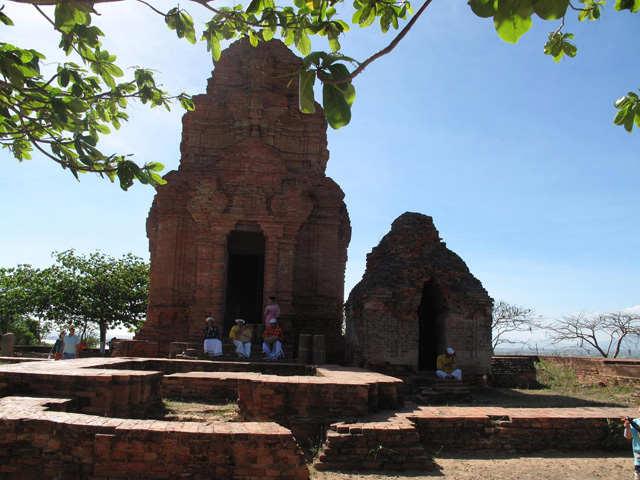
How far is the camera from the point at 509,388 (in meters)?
13.6

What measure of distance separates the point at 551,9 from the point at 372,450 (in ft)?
16.0

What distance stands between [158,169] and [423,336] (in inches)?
442

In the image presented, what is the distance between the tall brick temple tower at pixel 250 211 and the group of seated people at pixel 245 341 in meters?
1.28

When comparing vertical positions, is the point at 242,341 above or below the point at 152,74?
below

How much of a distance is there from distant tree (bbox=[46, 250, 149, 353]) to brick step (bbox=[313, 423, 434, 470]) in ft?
78.1

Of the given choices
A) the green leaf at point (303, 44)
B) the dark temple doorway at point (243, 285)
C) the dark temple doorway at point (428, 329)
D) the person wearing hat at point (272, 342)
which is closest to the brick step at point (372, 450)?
the green leaf at point (303, 44)

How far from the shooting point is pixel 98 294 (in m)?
27.2

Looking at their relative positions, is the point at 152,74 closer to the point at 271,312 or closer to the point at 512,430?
the point at 512,430

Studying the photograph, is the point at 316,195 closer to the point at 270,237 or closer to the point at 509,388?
the point at 270,237

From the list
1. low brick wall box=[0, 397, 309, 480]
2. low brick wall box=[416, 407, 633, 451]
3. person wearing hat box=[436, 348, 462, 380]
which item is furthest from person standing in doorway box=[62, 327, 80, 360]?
low brick wall box=[416, 407, 633, 451]

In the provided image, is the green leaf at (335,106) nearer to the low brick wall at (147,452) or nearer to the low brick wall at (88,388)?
the low brick wall at (147,452)

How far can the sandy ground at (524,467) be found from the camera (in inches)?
216

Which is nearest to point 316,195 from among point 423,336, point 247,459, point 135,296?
point 423,336

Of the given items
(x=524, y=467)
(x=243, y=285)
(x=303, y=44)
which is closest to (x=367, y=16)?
(x=303, y=44)
